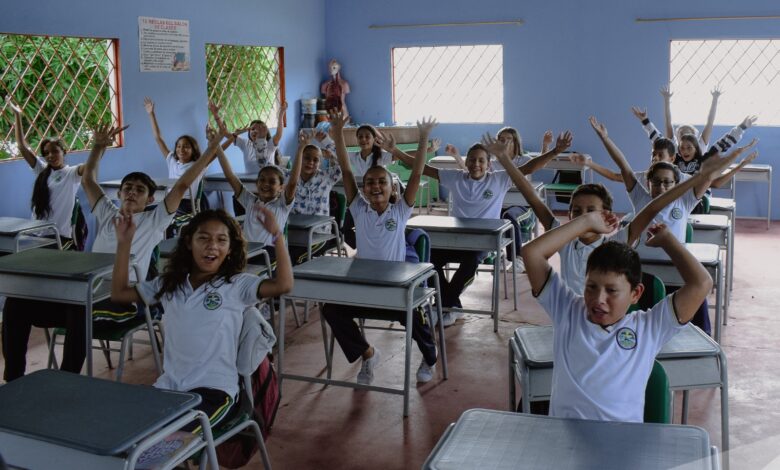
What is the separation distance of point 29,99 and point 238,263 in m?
3.89

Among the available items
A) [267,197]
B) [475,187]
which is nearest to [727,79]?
[475,187]

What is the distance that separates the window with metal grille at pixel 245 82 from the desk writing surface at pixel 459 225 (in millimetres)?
3655

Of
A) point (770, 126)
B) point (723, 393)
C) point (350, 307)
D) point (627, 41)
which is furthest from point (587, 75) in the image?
point (723, 393)

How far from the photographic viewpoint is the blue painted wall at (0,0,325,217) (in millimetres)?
5582

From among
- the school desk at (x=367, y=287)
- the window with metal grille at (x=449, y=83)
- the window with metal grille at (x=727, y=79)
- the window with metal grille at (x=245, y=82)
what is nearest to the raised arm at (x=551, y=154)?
the school desk at (x=367, y=287)

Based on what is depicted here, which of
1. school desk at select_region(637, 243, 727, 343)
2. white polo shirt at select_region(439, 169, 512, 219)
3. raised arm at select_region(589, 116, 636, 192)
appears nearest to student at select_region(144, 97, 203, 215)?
white polo shirt at select_region(439, 169, 512, 219)

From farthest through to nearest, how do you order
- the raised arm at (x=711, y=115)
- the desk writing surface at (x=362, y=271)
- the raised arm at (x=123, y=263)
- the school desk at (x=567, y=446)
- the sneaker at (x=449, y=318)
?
the raised arm at (x=711, y=115), the sneaker at (x=449, y=318), the desk writing surface at (x=362, y=271), the raised arm at (x=123, y=263), the school desk at (x=567, y=446)

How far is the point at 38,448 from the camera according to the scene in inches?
67.3

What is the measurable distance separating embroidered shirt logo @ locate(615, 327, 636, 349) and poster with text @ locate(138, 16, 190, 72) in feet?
18.0

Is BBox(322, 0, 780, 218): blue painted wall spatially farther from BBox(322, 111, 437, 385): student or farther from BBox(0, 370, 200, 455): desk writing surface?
BBox(0, 370, 200, 455): desk writing surface

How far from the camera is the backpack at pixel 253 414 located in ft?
7.72

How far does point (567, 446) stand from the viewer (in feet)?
5.19

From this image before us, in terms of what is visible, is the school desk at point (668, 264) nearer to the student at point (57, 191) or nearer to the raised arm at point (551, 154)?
the raised arm at point (551, 154)

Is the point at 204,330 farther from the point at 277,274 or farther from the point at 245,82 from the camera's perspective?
the point at 245,82
